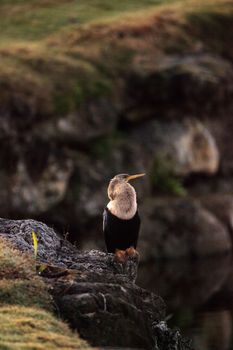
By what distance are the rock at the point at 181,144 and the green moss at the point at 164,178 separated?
0.60 ft

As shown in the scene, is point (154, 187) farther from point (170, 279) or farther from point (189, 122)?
point (170, 279)

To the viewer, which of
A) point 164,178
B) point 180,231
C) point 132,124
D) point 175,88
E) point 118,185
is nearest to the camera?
point 118,185

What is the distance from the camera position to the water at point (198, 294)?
27000 millimetres

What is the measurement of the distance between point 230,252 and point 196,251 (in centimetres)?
161

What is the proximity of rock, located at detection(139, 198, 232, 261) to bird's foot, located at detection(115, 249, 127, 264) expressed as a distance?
2688 cm

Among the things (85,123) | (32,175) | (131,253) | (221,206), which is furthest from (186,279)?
(131,253)

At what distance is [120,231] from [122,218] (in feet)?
0.69

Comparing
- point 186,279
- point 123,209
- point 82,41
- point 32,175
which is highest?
point 123,209

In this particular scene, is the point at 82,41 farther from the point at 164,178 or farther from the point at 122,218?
the point at 122,218

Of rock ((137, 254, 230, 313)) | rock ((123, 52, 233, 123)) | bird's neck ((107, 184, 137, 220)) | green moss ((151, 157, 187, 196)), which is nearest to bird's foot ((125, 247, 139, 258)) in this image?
bird's neck ((107, 184, 137, 220))

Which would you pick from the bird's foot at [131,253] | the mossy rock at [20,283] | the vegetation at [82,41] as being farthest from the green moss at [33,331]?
the vegetation at [82,41]

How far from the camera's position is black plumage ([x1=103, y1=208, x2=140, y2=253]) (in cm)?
1614

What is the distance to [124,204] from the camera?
16.1 meters

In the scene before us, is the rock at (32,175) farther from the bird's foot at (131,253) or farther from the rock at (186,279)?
the bird's foot at (131,253)
